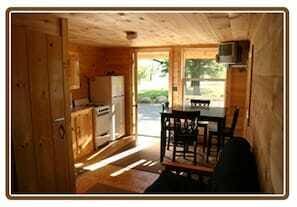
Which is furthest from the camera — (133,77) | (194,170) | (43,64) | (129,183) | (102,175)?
(133,77)

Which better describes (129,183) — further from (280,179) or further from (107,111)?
(280,179)

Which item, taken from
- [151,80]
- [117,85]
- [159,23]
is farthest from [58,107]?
[151,80]

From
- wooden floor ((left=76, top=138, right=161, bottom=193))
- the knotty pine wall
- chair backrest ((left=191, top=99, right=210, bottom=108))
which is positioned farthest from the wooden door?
chair backrest ((left=191, top=99, right=210, bottom=108))

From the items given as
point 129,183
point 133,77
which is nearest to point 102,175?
point 129,183

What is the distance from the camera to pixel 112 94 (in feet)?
16.5

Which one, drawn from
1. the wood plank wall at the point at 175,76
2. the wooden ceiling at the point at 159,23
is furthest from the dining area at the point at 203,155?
the wooden ceiling at the point at 159,23

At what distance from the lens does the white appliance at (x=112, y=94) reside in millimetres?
4992

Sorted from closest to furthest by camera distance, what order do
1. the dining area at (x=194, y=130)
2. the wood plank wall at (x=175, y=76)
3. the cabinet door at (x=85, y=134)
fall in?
the dining area at (x=194, y=130)
the cabinet door at (x=85, y=134)
the wood plank wall at (x=175, y=76)

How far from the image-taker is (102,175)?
3455 mm

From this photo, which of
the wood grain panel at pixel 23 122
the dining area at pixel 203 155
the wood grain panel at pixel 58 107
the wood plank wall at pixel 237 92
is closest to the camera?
the dining area at pixel 203 155

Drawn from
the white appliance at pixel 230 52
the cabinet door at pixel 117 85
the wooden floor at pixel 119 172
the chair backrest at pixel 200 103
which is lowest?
the wooden floor at pixel 119 172

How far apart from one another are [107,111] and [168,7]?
4029 mm

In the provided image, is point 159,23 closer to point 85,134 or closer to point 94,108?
point 94,108

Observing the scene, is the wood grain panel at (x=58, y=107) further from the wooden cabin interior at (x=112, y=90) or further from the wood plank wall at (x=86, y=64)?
the wood plank wall at (x=86, y=64)
